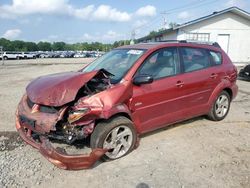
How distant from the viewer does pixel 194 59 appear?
18.7ft

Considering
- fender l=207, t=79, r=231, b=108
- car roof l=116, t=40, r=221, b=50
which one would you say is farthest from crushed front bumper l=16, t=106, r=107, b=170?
fender l=207, t=79, r=231, b=108

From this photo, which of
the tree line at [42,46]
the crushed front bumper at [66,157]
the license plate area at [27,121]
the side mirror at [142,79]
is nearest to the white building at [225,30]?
the side mirror at [142,79]

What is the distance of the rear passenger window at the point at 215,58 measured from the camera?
242 inches

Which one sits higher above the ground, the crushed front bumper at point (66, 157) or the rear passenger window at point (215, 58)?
the rear passenger window at point (215, 58)

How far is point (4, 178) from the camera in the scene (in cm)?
379

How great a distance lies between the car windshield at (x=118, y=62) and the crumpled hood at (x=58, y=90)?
1.89ft

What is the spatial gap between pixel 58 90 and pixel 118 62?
1.45 m

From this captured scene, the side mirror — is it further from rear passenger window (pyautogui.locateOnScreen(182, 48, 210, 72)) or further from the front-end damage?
rear passenger window (pyautogui.locateOnScreen(182, 48, 210, 72))

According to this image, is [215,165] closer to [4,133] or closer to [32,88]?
[32,88]

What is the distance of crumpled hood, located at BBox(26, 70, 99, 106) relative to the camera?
4008 millimetres

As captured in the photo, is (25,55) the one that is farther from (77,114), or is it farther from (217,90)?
(77,114)

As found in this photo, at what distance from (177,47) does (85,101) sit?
7.65 ft

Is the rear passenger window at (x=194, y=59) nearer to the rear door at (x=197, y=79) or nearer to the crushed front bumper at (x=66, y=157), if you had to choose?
the rear door at (x=197, y=79)

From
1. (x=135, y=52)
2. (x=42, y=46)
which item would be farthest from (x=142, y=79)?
(x=42, y=46)
